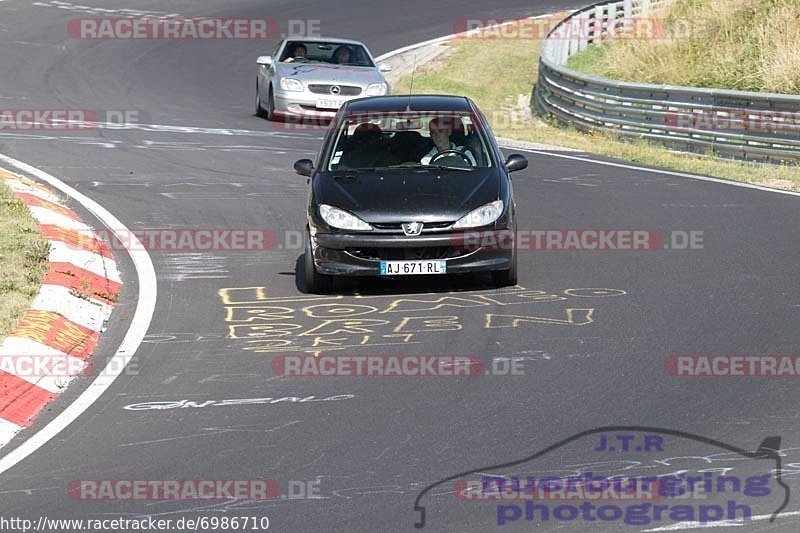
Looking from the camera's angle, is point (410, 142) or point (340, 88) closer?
point (410, 142)

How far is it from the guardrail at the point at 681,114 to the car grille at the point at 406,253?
9.84 meters

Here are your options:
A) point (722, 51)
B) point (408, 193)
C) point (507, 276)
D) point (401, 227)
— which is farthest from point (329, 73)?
point (401, 227)

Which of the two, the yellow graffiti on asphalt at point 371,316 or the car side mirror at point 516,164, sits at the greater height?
the car side mirror at point 516,164

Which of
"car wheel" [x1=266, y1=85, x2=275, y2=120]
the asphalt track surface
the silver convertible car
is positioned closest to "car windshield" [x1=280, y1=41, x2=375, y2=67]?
the silver convertible car

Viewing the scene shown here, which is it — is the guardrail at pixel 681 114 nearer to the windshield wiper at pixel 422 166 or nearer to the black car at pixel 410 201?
the black car at pixel 410 201

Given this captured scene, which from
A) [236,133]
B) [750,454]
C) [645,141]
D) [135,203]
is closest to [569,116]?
[645,141]

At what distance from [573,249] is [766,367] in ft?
15.3

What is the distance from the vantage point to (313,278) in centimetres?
1141

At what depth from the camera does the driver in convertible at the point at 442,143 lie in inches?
478

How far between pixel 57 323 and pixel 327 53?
16.6 m

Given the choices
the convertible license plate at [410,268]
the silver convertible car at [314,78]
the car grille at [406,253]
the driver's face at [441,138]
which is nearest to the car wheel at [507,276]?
the car grille at [406,253]

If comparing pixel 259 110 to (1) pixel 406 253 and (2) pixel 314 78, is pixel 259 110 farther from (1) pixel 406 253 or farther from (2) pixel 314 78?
(1) pixel 406 253

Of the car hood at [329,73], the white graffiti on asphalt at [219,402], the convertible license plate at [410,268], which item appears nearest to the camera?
the white graffiti on asphalt at [219,402]

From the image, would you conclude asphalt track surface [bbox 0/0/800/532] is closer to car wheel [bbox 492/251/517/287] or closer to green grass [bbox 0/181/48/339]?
car wheel [bbox 492/251/517/287]
